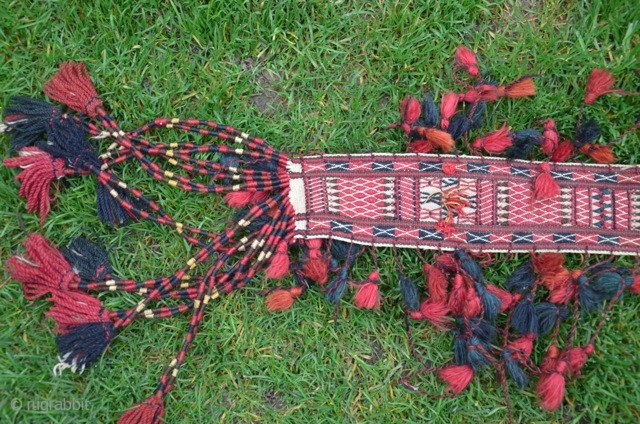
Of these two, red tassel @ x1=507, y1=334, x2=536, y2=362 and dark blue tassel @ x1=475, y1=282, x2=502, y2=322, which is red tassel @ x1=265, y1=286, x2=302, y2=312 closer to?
dark blue tassel @ x1=475, y1=282, x2=502, y2=322

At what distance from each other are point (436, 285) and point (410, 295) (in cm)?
10

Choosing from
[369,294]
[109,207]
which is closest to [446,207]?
[369,294]

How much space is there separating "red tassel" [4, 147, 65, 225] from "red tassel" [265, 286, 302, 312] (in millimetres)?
868

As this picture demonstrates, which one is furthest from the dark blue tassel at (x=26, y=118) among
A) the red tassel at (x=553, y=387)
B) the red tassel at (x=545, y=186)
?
the red tassel at (x=553, y=387)

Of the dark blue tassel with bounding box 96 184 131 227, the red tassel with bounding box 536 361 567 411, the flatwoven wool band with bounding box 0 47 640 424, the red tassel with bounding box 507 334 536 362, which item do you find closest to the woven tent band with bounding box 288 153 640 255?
the flatwoven wool band with bounding box 0 47 640 424

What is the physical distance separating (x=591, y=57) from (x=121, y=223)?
184 cm

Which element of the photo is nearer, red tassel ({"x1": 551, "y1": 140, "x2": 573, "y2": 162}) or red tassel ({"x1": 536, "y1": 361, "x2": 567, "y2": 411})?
red tassel ({"x1": 536, "y1": 361, "x2": 567, "y2": 411})

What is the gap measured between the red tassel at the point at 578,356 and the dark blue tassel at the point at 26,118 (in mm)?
2006

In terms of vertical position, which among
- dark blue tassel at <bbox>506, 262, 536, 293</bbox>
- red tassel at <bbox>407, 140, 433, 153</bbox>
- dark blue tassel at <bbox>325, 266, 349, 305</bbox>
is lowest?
dark blue tassel at <bbox>506, 262, 536, 293</bbox>

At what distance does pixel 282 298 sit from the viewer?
1.82 m

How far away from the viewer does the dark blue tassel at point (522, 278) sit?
72.4 inches

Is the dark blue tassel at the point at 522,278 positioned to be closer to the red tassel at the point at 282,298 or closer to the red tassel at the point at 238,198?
the red tassel at the point at 282,298

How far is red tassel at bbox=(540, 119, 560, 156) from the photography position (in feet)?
6.02

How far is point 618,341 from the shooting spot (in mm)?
1854
